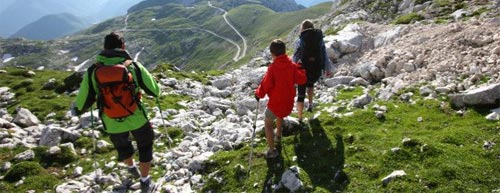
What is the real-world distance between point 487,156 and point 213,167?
23.9 feet

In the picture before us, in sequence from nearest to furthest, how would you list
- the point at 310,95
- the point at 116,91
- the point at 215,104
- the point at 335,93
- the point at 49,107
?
1. the point at 116,91
2. the point at 310,95
3. the point at 335,93
4. the point at 215,104
5. the point at 49,107

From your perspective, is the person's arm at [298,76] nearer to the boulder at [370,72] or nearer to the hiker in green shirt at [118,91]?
the hiker in green shirt at [118,91]

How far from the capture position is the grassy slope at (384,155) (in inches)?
364

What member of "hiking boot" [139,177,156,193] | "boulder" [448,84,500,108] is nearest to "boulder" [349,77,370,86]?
"boulder" [448,84,500,108]

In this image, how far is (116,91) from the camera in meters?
9.18

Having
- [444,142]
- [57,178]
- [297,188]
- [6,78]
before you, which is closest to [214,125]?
[57,178]

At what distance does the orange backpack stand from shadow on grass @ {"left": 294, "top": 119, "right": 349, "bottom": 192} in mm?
4754

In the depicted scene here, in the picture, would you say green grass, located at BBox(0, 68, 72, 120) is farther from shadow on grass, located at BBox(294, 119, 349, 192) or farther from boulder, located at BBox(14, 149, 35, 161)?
shadow on grass, located at BBox(294, 119, 349, 192)

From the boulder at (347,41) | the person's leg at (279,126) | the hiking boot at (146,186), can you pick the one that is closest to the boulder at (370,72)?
the boulder at (347,41)

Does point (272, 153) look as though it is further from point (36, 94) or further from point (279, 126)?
point (36, 94)

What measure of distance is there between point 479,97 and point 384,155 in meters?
4.24

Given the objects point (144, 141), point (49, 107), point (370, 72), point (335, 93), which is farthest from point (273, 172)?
point (49, 107)

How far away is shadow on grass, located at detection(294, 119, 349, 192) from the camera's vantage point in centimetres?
988

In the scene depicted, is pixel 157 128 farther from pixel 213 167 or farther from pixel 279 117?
pixel 279 117
